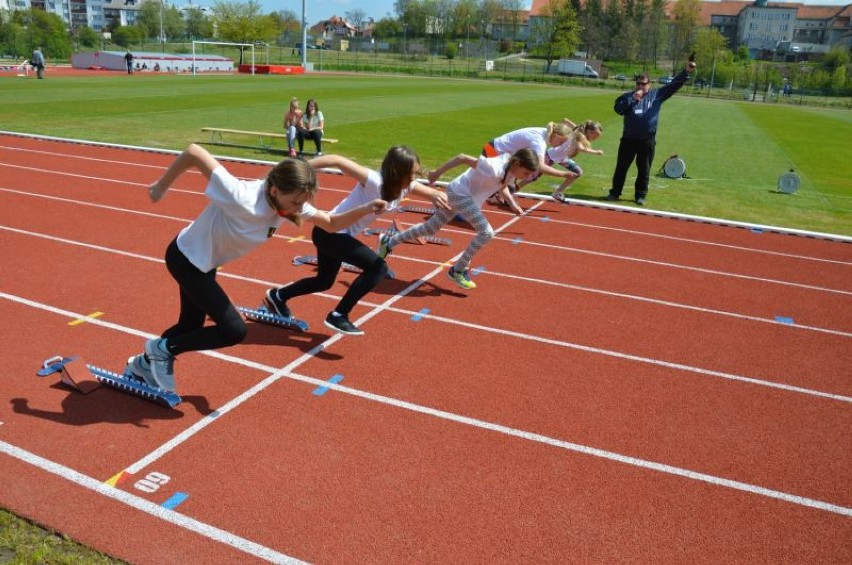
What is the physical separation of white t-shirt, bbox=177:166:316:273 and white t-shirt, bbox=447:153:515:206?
130 inches

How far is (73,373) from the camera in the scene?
16.2 feet

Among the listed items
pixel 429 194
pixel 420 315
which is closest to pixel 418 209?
pixel 420 315

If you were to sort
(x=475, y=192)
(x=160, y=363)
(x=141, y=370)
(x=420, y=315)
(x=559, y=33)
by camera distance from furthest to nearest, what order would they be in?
1. (x=559, y=33)
2. (x=475, y=192)
3. (x=420, y=315)
4. (x=141, y=370)
5. (x=160, y=363)

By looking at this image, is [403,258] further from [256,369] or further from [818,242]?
[818,242]

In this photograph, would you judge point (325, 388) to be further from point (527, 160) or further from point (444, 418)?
point (527, 160)

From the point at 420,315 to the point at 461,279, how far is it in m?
0.96

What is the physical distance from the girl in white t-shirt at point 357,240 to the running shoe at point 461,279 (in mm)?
1695

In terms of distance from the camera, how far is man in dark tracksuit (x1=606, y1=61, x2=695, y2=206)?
12.7 meters

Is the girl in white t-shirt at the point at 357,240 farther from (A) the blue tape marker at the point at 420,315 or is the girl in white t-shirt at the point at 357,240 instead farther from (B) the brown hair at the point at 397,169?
(A) the blue tape marker at the point at 420,315

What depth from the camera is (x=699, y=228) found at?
11.6 metres

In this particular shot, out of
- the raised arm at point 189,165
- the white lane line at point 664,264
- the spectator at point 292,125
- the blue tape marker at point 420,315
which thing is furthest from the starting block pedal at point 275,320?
the spectator at point 292,125

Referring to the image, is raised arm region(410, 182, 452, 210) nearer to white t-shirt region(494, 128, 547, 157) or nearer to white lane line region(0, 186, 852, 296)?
white t-shirt region(494, 128, 547, 157)

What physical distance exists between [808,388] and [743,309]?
206 centimetres

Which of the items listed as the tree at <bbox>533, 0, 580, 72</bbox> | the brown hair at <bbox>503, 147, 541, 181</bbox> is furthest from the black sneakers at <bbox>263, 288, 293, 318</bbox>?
the tree at <bbox>533, 0, 580, 72</bbox>
